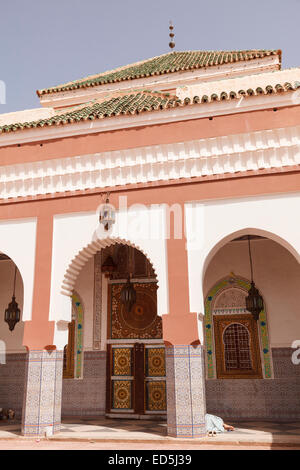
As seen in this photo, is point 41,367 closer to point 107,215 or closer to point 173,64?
point 107,215

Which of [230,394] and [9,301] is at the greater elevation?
[9,301]

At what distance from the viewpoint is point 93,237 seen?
5.29 m

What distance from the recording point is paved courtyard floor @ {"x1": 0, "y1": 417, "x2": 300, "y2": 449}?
432cm

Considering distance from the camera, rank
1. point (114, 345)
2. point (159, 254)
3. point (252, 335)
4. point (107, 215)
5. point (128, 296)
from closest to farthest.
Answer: point (159, 254)
point (107, 215)
point (252, 335)
point (128, 296)
point (114, 345)

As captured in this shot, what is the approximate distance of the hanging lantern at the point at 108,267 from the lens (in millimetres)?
6867

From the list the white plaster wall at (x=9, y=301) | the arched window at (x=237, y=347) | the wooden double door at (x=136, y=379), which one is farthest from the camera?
the white plaster wall at (x=9, y=301)

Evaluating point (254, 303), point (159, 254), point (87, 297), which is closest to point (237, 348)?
point (254, 303)

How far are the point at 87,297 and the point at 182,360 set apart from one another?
2.72 m

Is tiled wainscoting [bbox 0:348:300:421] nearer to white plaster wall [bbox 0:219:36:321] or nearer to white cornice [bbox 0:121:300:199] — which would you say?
white plaster wall [bbox 0:219:36:321]

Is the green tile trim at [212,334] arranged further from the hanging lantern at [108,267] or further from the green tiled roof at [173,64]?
the green tiled roof at [173,64]

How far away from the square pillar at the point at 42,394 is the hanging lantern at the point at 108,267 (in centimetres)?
197

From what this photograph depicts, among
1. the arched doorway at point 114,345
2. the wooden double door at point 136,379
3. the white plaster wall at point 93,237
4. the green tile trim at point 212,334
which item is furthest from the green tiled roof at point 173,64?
the wooden double door at point 136,379

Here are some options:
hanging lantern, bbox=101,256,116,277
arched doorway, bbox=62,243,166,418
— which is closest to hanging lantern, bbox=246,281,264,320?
arched doorway, bbox=62,243,166,418
